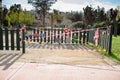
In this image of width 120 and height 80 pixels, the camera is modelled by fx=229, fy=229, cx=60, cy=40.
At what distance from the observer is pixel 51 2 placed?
48.9 m

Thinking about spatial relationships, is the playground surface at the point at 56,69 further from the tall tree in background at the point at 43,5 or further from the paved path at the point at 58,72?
the tall tree in background at the point at 43,5

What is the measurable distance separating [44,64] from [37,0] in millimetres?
41800

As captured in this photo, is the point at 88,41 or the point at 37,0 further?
the point at 37,0

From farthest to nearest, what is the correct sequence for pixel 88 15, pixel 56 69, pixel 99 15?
pixel 99 15 → pixel 88 15 → pixel 56 69

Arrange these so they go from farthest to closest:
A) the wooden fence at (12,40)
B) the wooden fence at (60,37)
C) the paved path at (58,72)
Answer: the wooden fence at (60,37), the wooden fence at (12,40), the paved path at (58,72)

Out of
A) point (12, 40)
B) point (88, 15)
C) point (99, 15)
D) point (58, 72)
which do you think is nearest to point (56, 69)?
point (58, 72)

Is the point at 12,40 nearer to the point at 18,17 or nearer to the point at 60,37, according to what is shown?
the point at 60,37

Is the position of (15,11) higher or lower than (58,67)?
higher

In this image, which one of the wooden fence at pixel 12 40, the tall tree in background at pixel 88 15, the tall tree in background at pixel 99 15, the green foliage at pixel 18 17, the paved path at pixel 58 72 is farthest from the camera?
the green foliage at pixel 18 17

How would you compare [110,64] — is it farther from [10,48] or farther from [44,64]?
[10,48]

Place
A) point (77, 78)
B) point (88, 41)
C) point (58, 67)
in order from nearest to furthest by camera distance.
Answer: point (77, 78), point (58, 67), point (88, 41)

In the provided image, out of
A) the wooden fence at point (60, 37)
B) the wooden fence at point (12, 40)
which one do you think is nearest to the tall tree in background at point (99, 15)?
the wooden fence at point (60, 37)

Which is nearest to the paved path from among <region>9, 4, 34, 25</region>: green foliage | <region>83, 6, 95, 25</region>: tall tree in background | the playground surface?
the playground surface

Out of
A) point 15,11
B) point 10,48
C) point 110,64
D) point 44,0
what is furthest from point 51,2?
point 110,64
